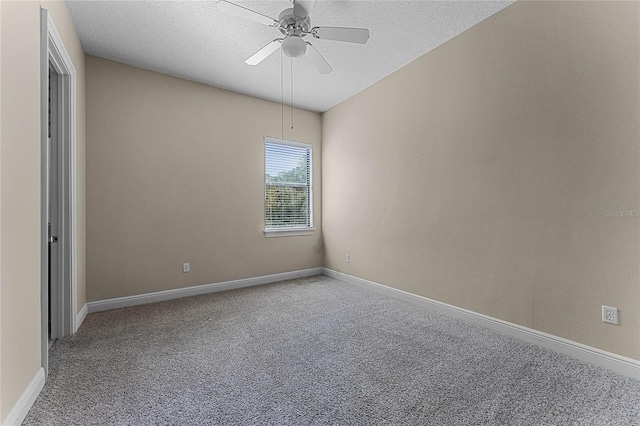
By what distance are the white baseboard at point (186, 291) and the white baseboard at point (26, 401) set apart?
1546mm

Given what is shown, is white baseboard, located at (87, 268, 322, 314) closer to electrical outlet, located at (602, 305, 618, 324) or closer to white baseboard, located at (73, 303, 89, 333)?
white baseboard, located at (73, 303, 89, 333)

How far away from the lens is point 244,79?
3.63 meters

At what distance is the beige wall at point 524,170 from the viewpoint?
1.88 metres

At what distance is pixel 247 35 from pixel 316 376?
3.00 m

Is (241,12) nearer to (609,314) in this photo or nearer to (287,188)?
(287,188)

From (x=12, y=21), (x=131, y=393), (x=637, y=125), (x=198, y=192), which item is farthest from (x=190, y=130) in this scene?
(x=637, y=125)

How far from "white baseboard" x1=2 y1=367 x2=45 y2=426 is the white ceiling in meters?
2.81


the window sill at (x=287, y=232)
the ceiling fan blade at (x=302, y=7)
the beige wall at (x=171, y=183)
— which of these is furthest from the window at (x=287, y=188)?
the ceiling fan blade at (x=302, y=7)

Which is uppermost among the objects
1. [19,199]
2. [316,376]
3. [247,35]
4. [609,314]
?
[247,35]

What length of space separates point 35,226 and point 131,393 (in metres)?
1.15

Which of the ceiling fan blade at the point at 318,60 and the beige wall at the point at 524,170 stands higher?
the ceiling fan blade at the point at 318,60

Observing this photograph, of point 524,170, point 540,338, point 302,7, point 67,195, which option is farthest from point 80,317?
point 524,170

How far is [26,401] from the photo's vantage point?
149 cm

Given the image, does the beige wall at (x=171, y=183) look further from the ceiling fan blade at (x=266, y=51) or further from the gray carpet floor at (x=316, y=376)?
the ceiling fan blade at (x=266, y=51)
